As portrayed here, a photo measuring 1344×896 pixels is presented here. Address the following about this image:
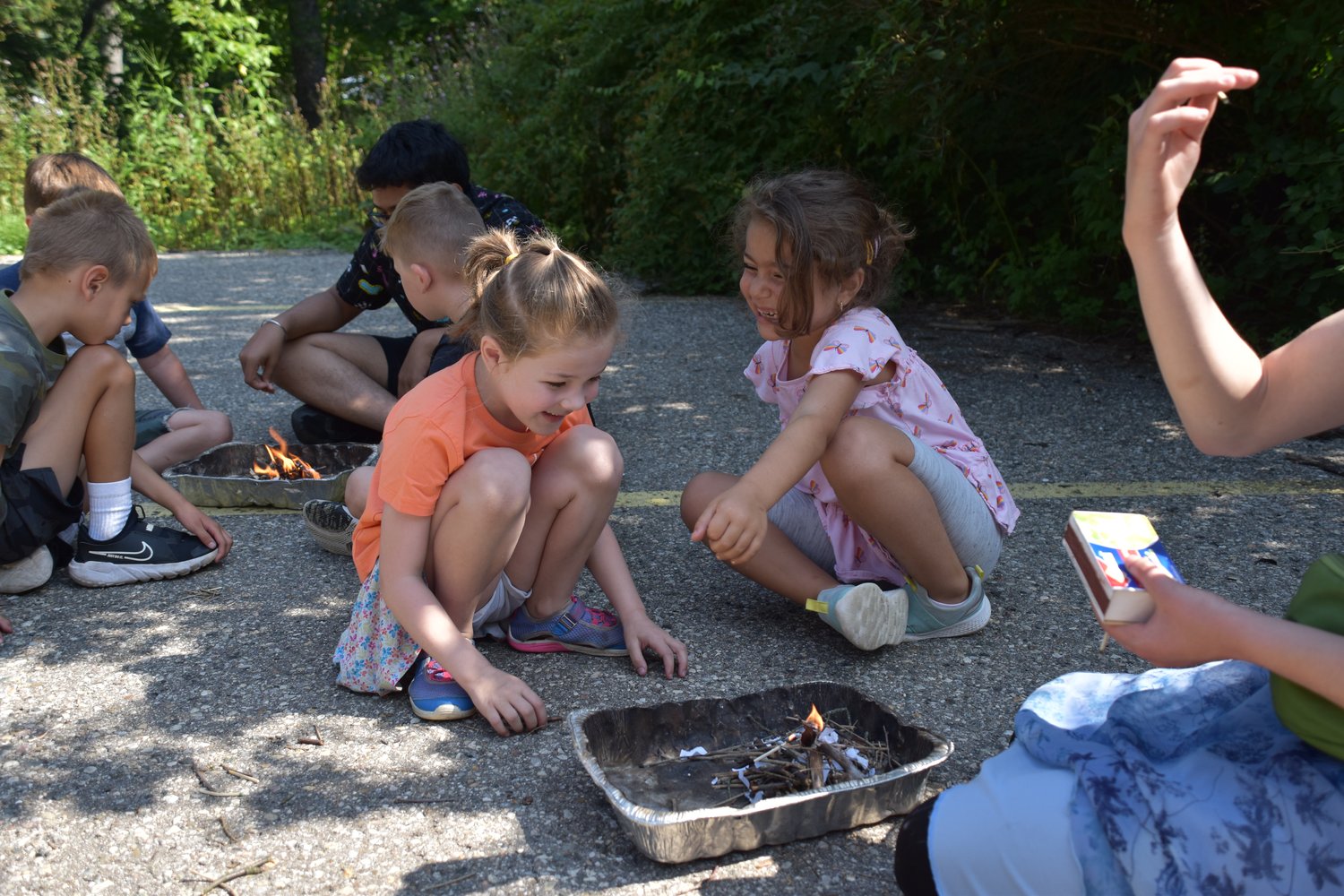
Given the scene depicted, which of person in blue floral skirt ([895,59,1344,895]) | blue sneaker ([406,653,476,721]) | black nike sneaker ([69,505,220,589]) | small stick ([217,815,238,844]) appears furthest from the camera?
black nike sneaker ([69,505,220,589])

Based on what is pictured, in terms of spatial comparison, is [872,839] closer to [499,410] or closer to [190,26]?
[499,410]

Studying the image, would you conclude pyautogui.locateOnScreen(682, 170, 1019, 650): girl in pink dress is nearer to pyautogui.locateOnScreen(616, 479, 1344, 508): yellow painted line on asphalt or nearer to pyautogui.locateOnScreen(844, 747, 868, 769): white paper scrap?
pyautogui.locateOnScreen(844, 747, 868, 769): white paper scrap

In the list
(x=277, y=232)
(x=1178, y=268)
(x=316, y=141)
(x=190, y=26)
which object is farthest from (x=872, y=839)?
(x=190, y=26)

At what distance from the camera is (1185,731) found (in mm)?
→ 1557

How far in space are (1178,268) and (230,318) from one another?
6.70 metres

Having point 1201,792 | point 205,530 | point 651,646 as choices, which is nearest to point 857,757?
point 651,646

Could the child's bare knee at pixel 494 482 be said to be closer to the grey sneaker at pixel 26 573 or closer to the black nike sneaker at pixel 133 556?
the black nike sneaker at pixel 133 556

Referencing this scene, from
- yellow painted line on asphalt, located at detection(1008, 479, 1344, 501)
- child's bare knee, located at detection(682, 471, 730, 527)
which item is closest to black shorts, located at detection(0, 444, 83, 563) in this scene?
child's bare knee, located at detection(682, 471, 730, 527)

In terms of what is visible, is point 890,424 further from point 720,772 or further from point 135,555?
point 135,555

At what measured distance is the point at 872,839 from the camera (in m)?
2.02

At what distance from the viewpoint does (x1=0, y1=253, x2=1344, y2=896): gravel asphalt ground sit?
1968mm

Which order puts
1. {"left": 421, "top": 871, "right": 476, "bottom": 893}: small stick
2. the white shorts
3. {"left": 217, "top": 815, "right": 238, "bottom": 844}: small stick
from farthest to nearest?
{"left": 217, "top": 815, "right": 238, "bottom": 844}: small stick → {"left": 421, "top": 871, "right": 476, "bottom": 893}: small stick → the white shorts

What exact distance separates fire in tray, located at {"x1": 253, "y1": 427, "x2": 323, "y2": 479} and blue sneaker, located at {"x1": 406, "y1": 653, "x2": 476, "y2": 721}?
5.12 ft

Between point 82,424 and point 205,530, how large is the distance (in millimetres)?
435
